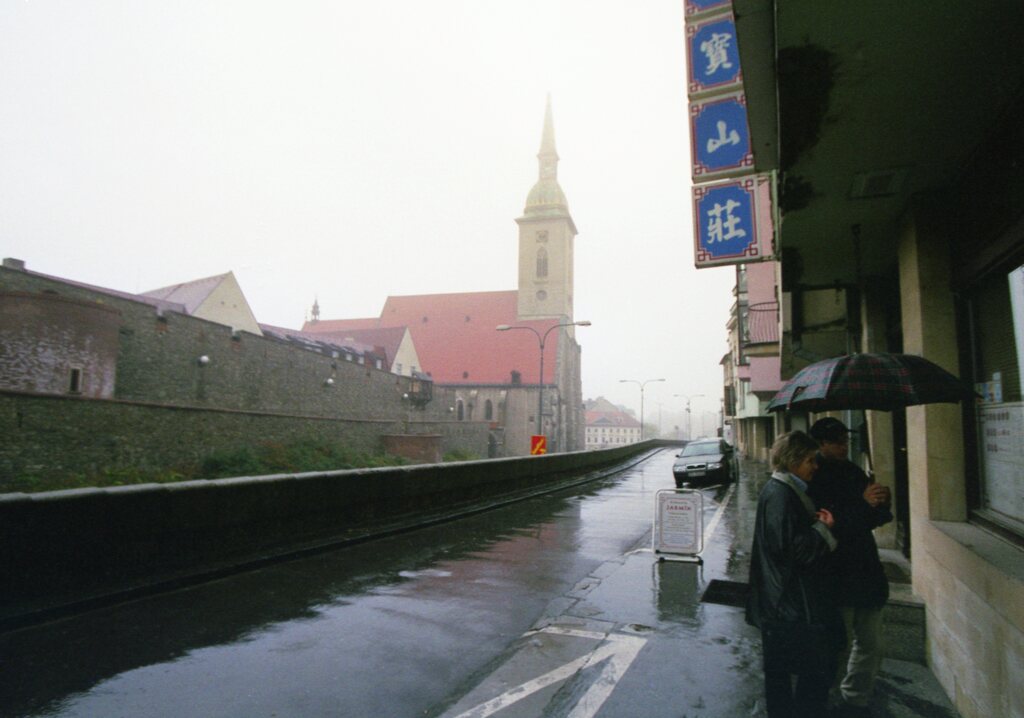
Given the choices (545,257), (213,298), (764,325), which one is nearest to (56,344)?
(213,298)

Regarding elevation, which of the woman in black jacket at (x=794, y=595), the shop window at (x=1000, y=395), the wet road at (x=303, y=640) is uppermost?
the shop window at (x=1000, y=395)

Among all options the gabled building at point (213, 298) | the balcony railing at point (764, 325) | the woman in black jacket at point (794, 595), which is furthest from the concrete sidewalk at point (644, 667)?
the gabled building at point (213, 298)

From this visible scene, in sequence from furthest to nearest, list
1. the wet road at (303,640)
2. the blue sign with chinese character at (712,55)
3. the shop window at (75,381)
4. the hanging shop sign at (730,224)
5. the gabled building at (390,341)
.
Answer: the gabled building at (390,341), the shop window at (75,381), the hanging shop sign at (730,224), the blue sign with chinese character at (712,55), the wet road at (303,640)

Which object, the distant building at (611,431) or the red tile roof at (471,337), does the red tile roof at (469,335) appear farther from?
the distant building at (611,431)

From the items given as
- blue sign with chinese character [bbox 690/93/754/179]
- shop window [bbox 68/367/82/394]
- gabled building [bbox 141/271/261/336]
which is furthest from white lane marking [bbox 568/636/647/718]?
gabled building [bbox 141/271/261/336]

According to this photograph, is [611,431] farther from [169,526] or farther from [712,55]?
[169,526]

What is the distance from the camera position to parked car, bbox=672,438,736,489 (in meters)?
22.3

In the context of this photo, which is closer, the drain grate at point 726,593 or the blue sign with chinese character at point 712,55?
the drain grate at point 726,593

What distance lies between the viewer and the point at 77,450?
20.8 metres

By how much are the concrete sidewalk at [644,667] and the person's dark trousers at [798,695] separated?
0.66 metres

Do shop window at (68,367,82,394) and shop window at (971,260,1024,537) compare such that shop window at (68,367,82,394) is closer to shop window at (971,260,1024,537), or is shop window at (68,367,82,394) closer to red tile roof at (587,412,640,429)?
shop window at (971,260,1024,537)

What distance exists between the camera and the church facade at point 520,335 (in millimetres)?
73125

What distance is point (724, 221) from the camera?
8438 mm

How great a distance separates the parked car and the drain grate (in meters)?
15.5
